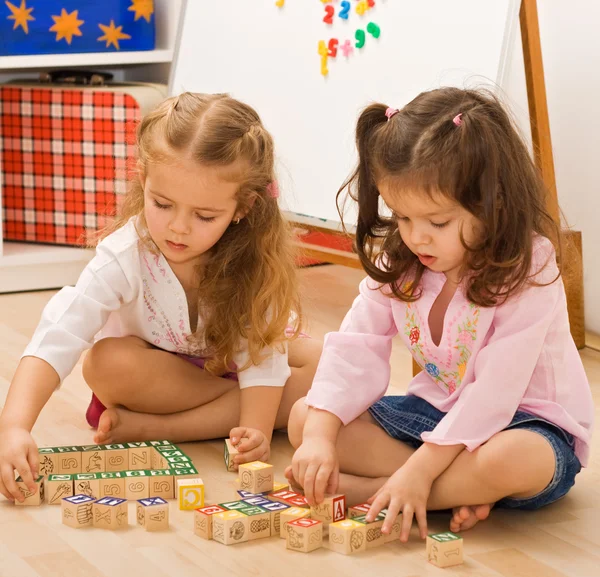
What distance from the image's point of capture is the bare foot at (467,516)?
3.88 feet

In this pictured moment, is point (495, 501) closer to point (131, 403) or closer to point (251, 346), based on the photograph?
point (251, 346)

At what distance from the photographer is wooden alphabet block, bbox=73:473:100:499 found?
1.23m

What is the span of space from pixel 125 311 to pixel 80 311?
0.13 m

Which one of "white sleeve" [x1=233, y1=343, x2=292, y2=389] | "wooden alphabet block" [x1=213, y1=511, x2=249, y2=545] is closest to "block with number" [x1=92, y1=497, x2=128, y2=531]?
"wooden alphabet block" [x1=213, y1=511, x2=249, y2=545]

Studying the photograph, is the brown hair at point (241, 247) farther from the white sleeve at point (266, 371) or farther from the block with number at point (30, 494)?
the block with number at point (30, 494)

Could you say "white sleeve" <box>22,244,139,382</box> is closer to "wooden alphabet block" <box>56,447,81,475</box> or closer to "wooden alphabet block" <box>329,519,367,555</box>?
"wooden alphabet block" <box>56,447,81,475</box>

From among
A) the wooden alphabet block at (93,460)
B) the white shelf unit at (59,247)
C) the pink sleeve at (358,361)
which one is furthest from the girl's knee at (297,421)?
the white shelf unit at (59,247)

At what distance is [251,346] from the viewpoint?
Answer: 1.44 meters

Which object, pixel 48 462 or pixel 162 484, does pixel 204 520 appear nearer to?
pixel 162 484

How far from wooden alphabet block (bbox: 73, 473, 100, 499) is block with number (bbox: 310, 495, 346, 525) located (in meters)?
0.27

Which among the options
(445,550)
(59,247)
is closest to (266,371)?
(445,550)

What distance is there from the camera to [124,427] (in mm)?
1467

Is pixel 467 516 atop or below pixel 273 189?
below

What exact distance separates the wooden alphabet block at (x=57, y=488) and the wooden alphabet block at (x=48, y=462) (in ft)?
0.23
